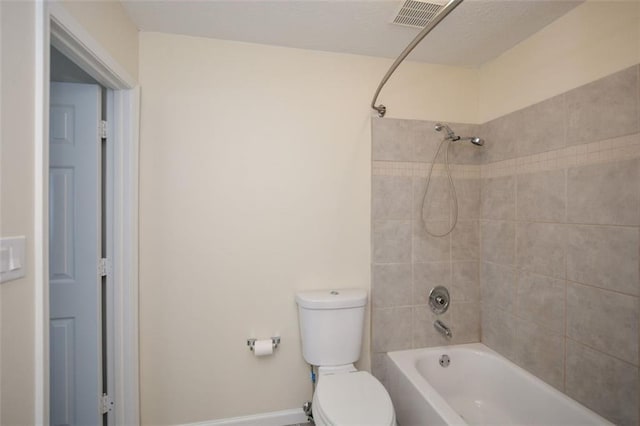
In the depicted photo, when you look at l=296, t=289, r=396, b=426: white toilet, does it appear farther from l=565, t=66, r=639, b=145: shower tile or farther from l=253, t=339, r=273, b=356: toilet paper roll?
l=565, t=66, r=639, b=145: shower tile

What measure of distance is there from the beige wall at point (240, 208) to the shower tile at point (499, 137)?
0.64 metres

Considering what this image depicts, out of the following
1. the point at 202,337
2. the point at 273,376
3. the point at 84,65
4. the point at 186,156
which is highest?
the point at 84,65

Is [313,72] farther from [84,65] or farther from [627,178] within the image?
[627,178]

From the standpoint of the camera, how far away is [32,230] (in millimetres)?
797

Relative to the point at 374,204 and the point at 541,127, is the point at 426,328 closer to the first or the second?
the point at 374,204

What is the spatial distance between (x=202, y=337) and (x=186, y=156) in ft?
3.37

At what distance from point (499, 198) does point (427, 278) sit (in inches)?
26.2

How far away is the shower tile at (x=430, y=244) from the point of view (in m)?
1.74

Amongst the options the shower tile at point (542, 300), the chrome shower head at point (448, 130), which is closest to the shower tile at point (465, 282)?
the shower tile at point (542, 300)

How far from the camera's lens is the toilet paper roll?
1525mm

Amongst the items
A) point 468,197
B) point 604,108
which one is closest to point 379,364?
point 468,197

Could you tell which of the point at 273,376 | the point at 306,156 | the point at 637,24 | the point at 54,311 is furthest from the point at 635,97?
the point at 54,311

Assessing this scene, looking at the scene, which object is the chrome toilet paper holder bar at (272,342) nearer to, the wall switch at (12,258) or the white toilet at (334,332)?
the white toilet at (334,332)

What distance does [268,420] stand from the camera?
1595 millimetres
